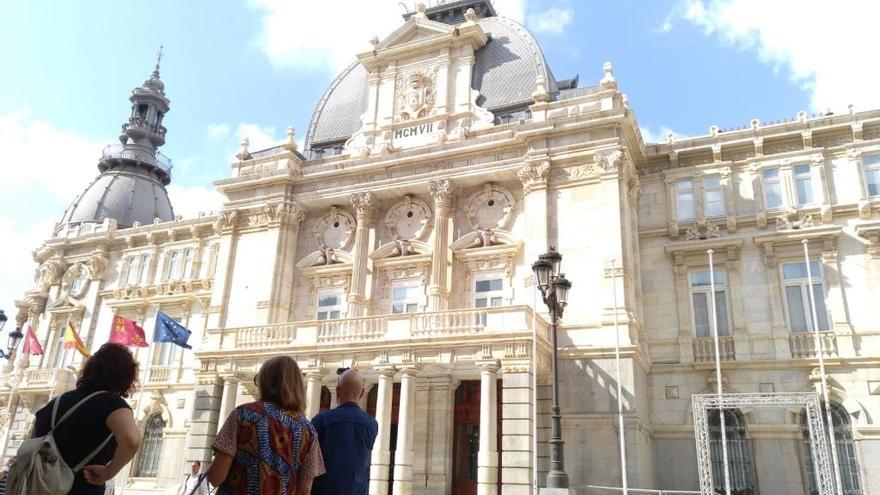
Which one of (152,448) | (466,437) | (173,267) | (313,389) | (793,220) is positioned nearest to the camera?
(313,389)

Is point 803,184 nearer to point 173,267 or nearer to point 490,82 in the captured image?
point 490,82

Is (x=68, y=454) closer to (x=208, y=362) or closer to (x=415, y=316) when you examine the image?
(x=415, y=316)

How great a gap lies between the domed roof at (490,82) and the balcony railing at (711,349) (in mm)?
11681

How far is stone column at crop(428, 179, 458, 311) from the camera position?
25.6m

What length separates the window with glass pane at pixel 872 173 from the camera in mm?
23328

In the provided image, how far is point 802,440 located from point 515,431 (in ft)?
30.8

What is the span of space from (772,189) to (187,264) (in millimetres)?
27386

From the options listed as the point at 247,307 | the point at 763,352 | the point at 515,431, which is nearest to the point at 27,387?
the point at 247,307

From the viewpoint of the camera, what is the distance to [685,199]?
2581 cm

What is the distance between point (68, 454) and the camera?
198 inches

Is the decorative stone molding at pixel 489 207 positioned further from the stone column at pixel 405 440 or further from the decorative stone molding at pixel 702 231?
the stone column at pixel 405 440

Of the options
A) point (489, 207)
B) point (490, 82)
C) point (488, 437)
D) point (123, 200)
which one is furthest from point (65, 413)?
point (123, 200)

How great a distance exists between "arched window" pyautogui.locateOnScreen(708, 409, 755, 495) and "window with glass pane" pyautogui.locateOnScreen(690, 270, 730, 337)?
112 inches

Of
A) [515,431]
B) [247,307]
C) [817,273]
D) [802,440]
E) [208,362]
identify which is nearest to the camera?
[515,431]
